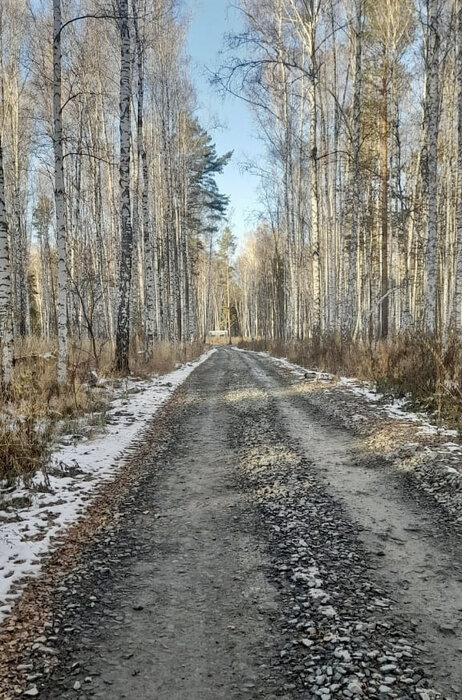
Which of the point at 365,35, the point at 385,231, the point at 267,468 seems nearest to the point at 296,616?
the point at 267,468

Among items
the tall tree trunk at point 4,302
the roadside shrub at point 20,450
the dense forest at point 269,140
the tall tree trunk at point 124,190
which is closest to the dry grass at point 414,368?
the dense forest at point 269,140

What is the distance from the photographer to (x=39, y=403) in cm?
610

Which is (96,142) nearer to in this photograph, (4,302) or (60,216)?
(60,216)

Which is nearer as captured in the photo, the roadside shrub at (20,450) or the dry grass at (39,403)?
the roadside shrub at (20,450)

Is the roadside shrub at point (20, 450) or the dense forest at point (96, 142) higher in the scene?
the dense forest at point (96, 142)

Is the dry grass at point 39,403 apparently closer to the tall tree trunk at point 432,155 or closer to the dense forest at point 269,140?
the dense forest at point 269,140

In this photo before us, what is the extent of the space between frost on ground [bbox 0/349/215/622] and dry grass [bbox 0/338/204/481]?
24 cm

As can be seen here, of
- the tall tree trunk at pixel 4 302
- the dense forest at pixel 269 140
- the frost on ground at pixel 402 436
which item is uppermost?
the dense forest at pixel 269 140

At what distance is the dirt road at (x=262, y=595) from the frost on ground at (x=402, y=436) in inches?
11.6

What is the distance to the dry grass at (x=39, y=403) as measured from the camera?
15.2 ft

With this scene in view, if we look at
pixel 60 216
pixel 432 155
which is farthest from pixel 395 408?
pixel 60 216

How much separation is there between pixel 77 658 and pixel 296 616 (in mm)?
1093

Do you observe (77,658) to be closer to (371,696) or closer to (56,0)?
(371,696)

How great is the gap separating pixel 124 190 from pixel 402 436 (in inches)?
345
